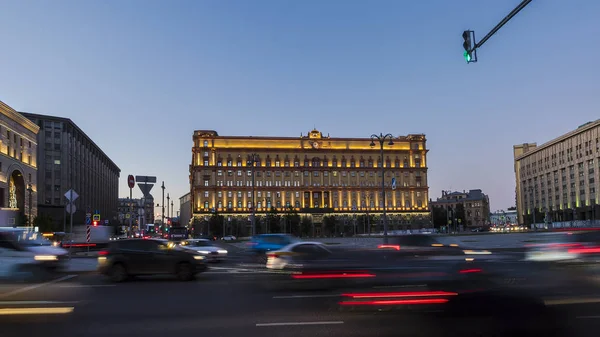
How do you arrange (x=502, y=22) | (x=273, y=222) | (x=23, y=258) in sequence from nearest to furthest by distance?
(x=502, y=22) < (x=23, y=258) < (x=273, y=222)

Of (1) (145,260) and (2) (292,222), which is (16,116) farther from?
(2) (292,222)

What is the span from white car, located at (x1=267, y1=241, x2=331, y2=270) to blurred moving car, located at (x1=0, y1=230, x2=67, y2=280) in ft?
27.3

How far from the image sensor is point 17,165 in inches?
2995

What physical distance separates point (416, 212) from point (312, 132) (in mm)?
40043

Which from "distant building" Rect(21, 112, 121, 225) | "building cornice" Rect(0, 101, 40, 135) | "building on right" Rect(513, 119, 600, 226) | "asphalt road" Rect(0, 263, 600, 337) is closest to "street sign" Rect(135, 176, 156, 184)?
"asphalt road" Rect(0, 263, 600, 337)

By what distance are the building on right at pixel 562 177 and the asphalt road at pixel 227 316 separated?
356ft

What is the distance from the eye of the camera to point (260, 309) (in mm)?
12883

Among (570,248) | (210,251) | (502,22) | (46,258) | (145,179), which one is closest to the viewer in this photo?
(502,22)

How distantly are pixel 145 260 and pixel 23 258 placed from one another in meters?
4.20

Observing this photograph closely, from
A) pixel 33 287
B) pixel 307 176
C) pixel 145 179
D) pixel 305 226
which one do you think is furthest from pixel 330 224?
pixel 33 287

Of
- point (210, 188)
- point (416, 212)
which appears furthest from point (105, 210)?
point (416, 212)

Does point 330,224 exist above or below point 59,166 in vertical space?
below

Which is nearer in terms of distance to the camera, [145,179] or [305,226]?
[145,179]

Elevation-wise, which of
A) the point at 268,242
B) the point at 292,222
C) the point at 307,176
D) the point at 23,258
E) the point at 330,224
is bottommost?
the point at 330,224
